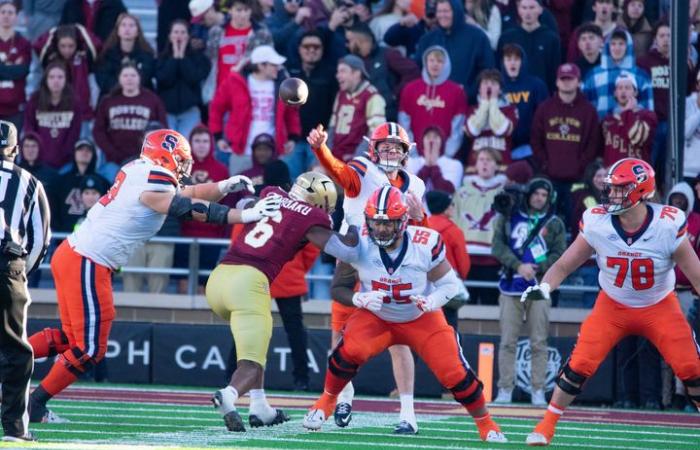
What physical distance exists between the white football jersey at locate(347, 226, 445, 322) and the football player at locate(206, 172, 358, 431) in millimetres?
161

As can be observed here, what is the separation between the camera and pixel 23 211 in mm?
8266

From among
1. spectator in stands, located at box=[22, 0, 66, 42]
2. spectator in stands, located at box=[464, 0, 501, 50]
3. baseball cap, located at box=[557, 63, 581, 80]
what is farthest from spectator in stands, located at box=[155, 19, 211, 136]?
baseball cap, located at box=[557, 63, 581, 80]

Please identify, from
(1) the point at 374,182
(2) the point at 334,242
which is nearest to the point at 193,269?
(1) the point at 374,182

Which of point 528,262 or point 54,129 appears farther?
point 54,129

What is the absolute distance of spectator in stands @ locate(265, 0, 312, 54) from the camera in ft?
48.8

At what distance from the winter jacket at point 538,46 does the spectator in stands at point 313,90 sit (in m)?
1.68

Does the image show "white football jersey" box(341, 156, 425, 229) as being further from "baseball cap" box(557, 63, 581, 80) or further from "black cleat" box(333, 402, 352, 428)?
"baseball cap" box(557, 63, 581, 80)

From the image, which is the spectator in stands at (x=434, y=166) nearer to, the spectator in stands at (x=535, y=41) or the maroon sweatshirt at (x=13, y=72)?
the spectator in stands at (x=535, y=41)

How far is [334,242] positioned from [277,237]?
1.11 feet

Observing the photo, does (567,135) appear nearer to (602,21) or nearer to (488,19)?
(602,21)

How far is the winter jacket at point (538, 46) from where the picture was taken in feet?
47.0

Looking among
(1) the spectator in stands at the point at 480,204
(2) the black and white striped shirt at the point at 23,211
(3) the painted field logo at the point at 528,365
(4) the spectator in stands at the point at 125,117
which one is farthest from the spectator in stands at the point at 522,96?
(2) the black and white striped shirt at the point at 23,211

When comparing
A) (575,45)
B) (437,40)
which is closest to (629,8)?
(575,45)

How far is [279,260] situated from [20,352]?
5.57 feet
